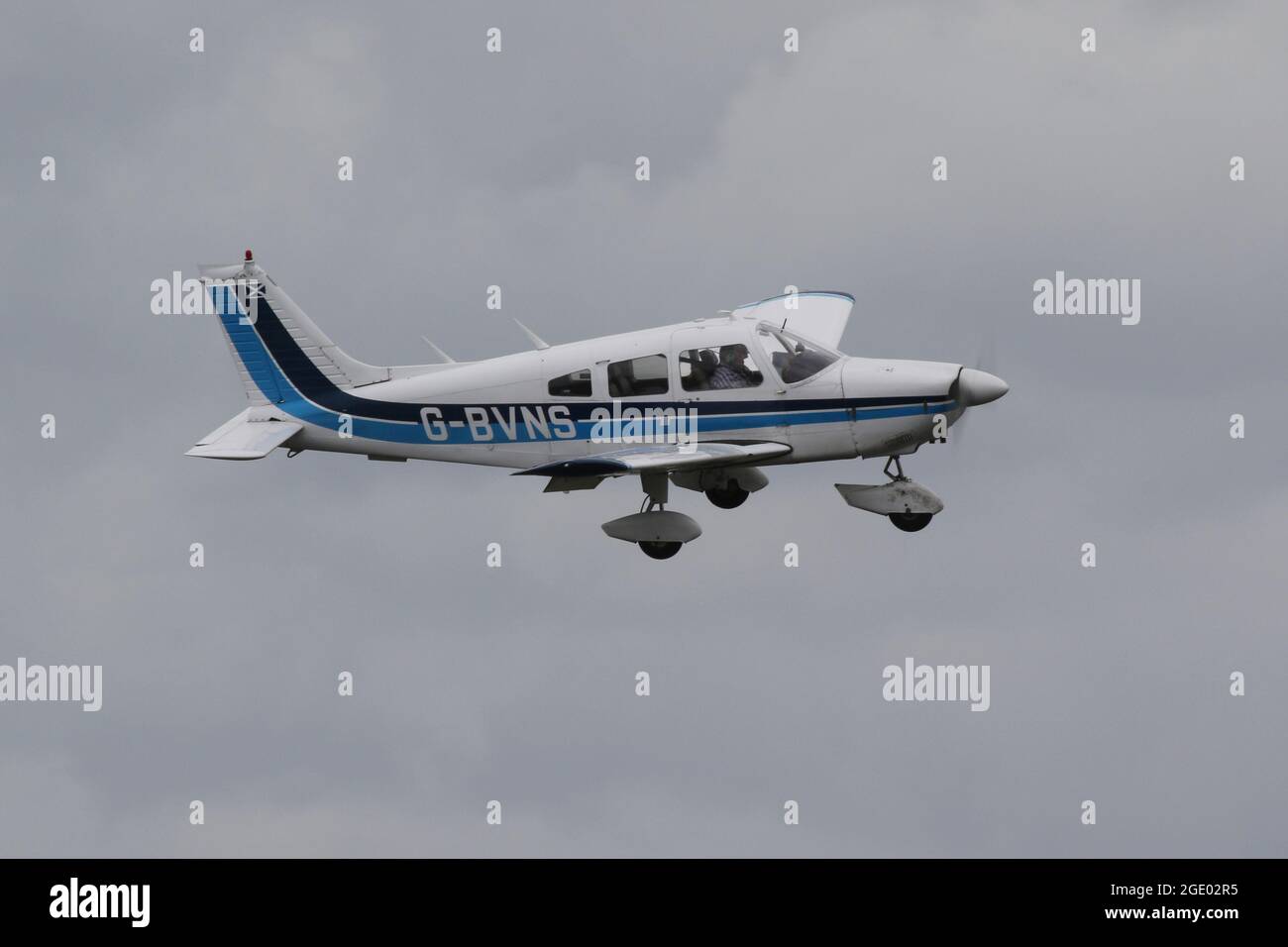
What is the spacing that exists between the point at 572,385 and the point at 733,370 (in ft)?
7.45

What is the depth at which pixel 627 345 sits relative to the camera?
33406mm

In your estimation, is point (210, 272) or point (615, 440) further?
point (210, 272)

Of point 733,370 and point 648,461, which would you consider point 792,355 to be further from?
point 648,461

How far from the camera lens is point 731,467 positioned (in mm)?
34125

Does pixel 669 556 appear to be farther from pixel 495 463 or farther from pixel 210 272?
pixel 210 272

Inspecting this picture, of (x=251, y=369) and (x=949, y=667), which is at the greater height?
(x=251, y=369)

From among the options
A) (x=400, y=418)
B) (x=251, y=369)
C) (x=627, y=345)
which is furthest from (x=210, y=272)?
(x=627, y=345)

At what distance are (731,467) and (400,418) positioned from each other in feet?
15.9

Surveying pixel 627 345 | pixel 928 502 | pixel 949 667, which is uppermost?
pixel 627 345

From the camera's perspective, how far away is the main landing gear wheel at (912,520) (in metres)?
33.8

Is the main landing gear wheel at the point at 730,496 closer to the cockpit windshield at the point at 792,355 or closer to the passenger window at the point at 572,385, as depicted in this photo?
the cockpit windshield at the point at 792,355

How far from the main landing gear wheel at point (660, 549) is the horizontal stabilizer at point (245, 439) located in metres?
5.40

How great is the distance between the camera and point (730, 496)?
34.7 m

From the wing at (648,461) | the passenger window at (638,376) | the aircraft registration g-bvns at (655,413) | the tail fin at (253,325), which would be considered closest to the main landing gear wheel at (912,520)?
the aircraft registration g-bvns at (655,413)
